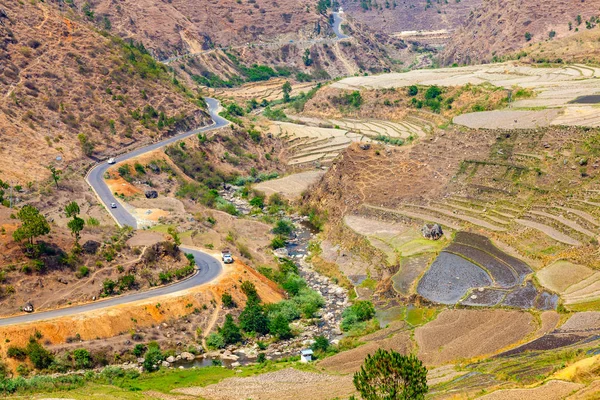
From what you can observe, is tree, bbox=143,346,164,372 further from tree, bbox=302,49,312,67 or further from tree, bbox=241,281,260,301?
tree, bbox=302,49,312,67

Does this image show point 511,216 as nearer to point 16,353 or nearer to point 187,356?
point 187,356

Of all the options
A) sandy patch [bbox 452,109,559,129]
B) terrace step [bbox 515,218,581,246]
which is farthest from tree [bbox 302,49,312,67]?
terrace step [bbox 515,218,581,246]

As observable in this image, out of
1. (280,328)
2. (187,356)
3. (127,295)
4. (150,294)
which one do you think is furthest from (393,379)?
(127,295)

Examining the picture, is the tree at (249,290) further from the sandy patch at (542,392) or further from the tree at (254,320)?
the sandy patch at (542,392)

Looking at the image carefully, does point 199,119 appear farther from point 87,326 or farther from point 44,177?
point 87,326

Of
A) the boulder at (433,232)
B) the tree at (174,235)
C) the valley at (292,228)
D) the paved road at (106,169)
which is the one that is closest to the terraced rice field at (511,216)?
the valley at (292,228)

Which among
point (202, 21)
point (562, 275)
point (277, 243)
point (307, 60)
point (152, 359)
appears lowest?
point (152, 359)
